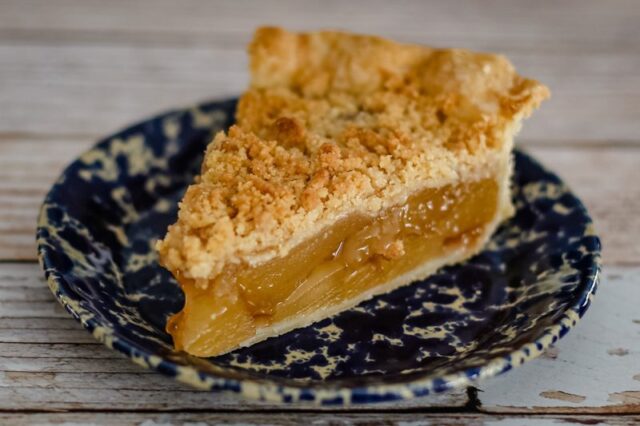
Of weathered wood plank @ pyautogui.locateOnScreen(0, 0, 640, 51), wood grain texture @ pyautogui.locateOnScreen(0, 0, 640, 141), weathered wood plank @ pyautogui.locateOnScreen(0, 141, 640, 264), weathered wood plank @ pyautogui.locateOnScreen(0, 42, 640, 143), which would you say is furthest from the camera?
weathered wood plank @ pyautogui.locateOnScreen(0, 0, 640, 51)

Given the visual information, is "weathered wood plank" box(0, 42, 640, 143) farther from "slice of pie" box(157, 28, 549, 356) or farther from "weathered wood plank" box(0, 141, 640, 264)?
"slice of pie" box(157, 28, 549, 356)

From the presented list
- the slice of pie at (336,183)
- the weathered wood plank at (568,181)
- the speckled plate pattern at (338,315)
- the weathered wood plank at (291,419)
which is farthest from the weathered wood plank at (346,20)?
the weathered wood plank at (291,419)

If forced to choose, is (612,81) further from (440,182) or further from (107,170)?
(107,170)

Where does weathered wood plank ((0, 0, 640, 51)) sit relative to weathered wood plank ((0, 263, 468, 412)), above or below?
above

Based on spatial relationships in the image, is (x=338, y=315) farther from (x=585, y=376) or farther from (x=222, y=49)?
(x=222, y=49)

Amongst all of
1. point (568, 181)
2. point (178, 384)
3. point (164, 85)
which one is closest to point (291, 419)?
point (178, 384)

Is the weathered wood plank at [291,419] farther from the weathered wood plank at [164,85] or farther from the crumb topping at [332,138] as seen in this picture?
the weathered wood plank at [164,85]

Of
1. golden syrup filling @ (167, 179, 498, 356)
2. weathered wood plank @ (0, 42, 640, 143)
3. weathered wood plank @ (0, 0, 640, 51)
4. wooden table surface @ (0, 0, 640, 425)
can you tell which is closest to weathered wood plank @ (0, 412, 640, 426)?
wooden table surface @ (0, 0, 640, 425)
